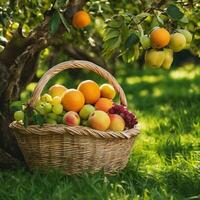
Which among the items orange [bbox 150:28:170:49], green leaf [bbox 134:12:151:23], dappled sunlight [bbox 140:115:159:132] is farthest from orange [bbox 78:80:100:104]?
dappled sunlight [bbox 140:115:159:132]

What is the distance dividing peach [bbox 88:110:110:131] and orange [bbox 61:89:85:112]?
11 centimetres

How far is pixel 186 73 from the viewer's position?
888cm

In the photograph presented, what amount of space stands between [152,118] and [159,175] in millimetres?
1721

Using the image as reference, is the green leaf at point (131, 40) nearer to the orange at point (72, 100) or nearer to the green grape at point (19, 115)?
the orange at point (72, 100)

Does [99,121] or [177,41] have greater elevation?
[177,41]

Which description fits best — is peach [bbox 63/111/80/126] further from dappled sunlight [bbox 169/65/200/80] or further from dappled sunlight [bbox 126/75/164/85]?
dappled sunlight [bbox 169/65/200/80]

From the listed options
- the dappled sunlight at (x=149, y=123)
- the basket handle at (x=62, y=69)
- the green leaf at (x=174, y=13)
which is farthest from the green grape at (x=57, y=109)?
the dappled sunlight at (x=149, y=123)

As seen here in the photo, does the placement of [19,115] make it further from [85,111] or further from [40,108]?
[85,111]

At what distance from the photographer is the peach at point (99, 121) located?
2967 millimetres

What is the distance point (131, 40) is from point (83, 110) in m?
0.67

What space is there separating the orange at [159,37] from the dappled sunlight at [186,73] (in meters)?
5.55

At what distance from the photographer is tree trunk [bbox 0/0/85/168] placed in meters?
3.25

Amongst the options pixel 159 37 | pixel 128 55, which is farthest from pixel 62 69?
pixel 159 37

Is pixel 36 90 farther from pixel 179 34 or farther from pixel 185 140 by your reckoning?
pixel 185 140
